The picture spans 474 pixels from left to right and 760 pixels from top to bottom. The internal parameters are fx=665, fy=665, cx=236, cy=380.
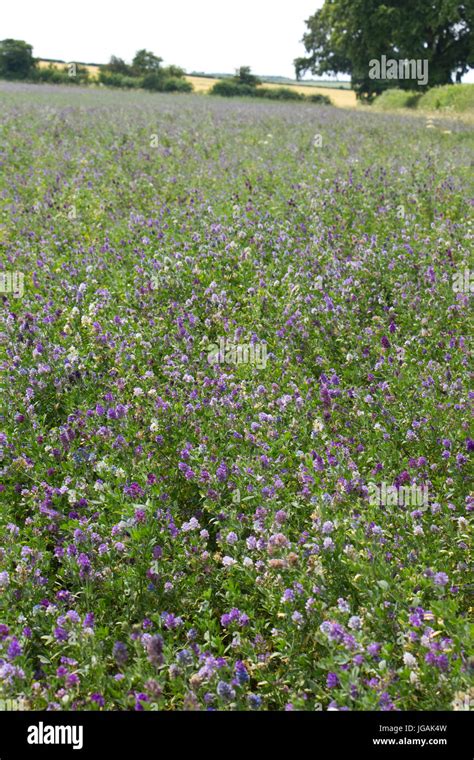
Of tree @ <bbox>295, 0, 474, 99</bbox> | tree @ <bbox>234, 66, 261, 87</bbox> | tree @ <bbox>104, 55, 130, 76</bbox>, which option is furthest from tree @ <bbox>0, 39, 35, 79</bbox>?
tree @ <bbox>295, 0, 474, 99</bbox>

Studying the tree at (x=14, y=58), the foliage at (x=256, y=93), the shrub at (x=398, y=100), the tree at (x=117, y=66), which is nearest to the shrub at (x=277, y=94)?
the foliage at (x=256, y=93)

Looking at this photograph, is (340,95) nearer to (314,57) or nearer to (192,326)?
(314,57)

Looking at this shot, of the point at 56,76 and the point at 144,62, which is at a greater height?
the point at 144,62

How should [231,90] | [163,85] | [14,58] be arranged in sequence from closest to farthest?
[231,90]
[163,85]
[14,58]

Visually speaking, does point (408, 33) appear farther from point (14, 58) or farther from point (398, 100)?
point (14, 58)

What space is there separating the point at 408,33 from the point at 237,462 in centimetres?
4490

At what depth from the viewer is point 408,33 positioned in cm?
4144

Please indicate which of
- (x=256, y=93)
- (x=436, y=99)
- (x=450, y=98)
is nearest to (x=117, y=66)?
(x=256, y=93)

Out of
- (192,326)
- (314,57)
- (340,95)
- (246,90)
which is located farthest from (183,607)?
(314,57)

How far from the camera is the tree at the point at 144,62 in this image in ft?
199

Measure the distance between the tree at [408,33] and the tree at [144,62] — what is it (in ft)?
62.7

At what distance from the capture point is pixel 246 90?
5041 cm

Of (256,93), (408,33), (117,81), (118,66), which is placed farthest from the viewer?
(118,66)

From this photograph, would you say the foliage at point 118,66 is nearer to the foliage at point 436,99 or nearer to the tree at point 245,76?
the tree at point 245,76
